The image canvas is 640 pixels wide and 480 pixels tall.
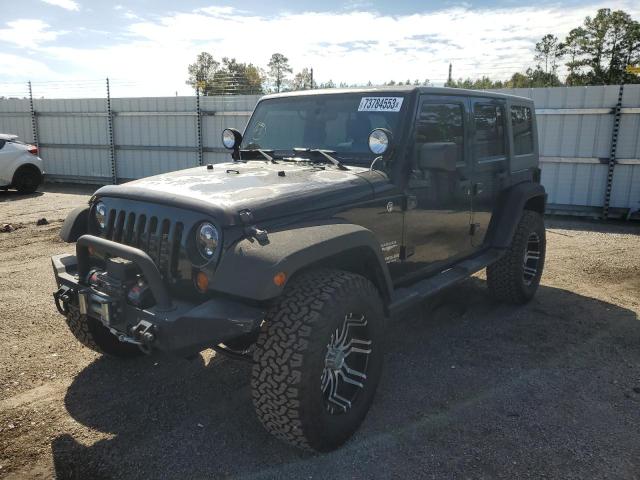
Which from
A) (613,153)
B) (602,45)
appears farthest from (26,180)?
(602,45)

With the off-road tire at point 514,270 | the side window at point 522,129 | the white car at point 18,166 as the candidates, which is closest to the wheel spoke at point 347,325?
the off-road tire at point 514,270

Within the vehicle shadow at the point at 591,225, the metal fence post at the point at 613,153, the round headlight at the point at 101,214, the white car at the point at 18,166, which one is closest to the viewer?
the round headlight at the point at 101,214

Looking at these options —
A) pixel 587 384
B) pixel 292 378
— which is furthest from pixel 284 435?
pixel 587 384

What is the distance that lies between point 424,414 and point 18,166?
1262 cm

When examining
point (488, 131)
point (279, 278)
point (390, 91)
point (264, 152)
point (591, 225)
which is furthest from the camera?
point (591, 225)

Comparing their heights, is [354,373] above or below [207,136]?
below

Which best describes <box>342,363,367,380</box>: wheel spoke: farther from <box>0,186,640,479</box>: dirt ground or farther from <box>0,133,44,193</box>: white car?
<box>0,133,44,193</box>: white car

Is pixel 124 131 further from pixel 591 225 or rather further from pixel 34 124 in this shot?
pixel 591 225

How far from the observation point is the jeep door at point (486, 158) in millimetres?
4504

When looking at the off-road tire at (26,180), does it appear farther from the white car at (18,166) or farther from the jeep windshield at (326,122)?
the jeep windshield at (326,122)

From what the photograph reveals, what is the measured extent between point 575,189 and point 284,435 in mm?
9254

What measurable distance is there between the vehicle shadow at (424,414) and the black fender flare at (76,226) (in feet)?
3.38

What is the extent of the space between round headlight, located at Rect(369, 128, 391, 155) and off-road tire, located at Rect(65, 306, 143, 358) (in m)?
2.24

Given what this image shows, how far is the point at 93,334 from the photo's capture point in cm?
366
